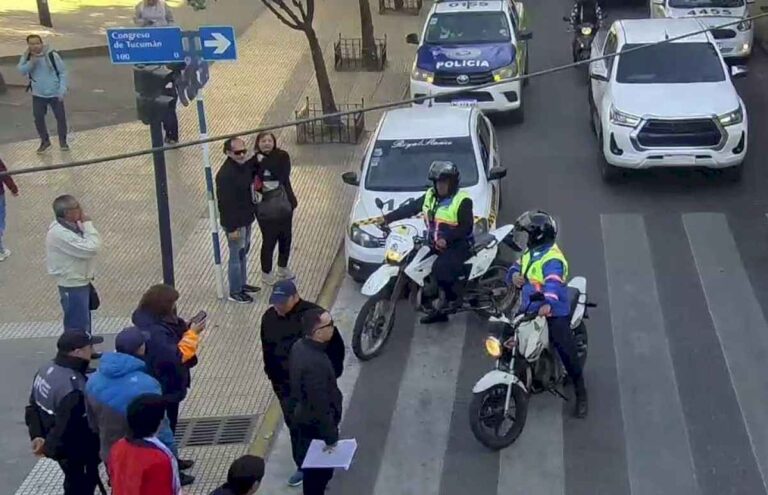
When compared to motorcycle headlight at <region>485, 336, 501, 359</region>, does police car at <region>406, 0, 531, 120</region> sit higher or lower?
lower

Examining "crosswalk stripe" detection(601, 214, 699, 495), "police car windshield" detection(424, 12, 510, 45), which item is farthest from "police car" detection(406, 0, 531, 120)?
"crosswalk stripe" detection(601, 214, 699, 495)

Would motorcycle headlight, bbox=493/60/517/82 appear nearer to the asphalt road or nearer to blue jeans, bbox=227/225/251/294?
the asphalt road

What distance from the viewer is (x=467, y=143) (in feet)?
45.1

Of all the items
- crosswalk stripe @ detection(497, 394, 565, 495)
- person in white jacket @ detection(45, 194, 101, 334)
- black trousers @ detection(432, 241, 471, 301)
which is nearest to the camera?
crosswalk stripe @ detection(497, 394, 565, 495)

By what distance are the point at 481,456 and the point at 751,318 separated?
3.72 metres

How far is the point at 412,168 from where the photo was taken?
532 inches

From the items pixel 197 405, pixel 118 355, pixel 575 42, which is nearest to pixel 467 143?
pixel 197 405

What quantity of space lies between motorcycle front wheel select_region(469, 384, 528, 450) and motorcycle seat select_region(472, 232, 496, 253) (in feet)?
7.65

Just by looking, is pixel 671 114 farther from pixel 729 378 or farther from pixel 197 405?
pixel 197 405

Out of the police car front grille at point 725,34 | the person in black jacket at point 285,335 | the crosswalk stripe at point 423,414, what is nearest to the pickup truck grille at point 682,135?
the crosswalk stripe at point 423,414

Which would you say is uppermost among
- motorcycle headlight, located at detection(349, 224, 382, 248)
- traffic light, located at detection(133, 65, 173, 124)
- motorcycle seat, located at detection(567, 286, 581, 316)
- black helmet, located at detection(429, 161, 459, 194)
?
traffic light, located at detection(133, 65, 173, 124)

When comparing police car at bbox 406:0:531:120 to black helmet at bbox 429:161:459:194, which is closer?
black helmet at bbox 429:161:459:194

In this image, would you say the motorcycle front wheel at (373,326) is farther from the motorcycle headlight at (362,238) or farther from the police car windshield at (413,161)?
the police car windshield at (413,161)

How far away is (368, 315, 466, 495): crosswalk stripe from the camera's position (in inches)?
363
